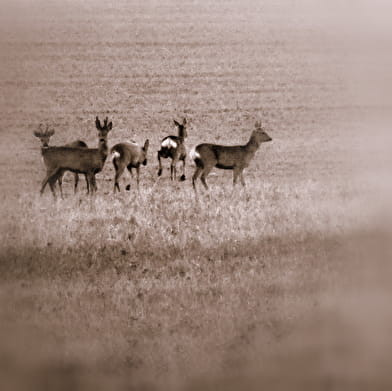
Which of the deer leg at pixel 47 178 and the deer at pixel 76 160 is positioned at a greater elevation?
the deer at pixel 76 160

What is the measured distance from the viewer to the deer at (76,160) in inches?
222

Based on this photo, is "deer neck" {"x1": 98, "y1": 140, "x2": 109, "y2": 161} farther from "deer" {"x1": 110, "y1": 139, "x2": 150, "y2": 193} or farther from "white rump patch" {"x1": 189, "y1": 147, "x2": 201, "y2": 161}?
"white rump patch" {"x1": 189, "y1": 147, "x2": 201, "y2": 161}

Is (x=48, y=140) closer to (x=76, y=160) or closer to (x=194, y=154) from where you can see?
(x=76, y=160)

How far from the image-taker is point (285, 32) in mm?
6227

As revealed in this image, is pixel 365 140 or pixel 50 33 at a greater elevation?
pixel 50 33

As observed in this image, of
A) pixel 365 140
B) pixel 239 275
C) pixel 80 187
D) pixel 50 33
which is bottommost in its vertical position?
pixel 239 275

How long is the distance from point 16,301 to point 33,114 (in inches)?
54.7

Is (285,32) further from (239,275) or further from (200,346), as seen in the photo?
(200,346)

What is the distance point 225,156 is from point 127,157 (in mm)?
661

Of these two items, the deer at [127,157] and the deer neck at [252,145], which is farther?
the deer neck at [252,145]

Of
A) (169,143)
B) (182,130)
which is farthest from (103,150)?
(182,130)

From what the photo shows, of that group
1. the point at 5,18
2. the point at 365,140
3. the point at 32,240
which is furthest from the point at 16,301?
the point at 365,140

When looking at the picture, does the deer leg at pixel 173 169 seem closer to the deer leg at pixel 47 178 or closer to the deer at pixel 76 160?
the deer at pixel 76 160

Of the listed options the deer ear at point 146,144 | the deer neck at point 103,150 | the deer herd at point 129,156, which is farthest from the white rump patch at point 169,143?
the deer neck at point 103,150
